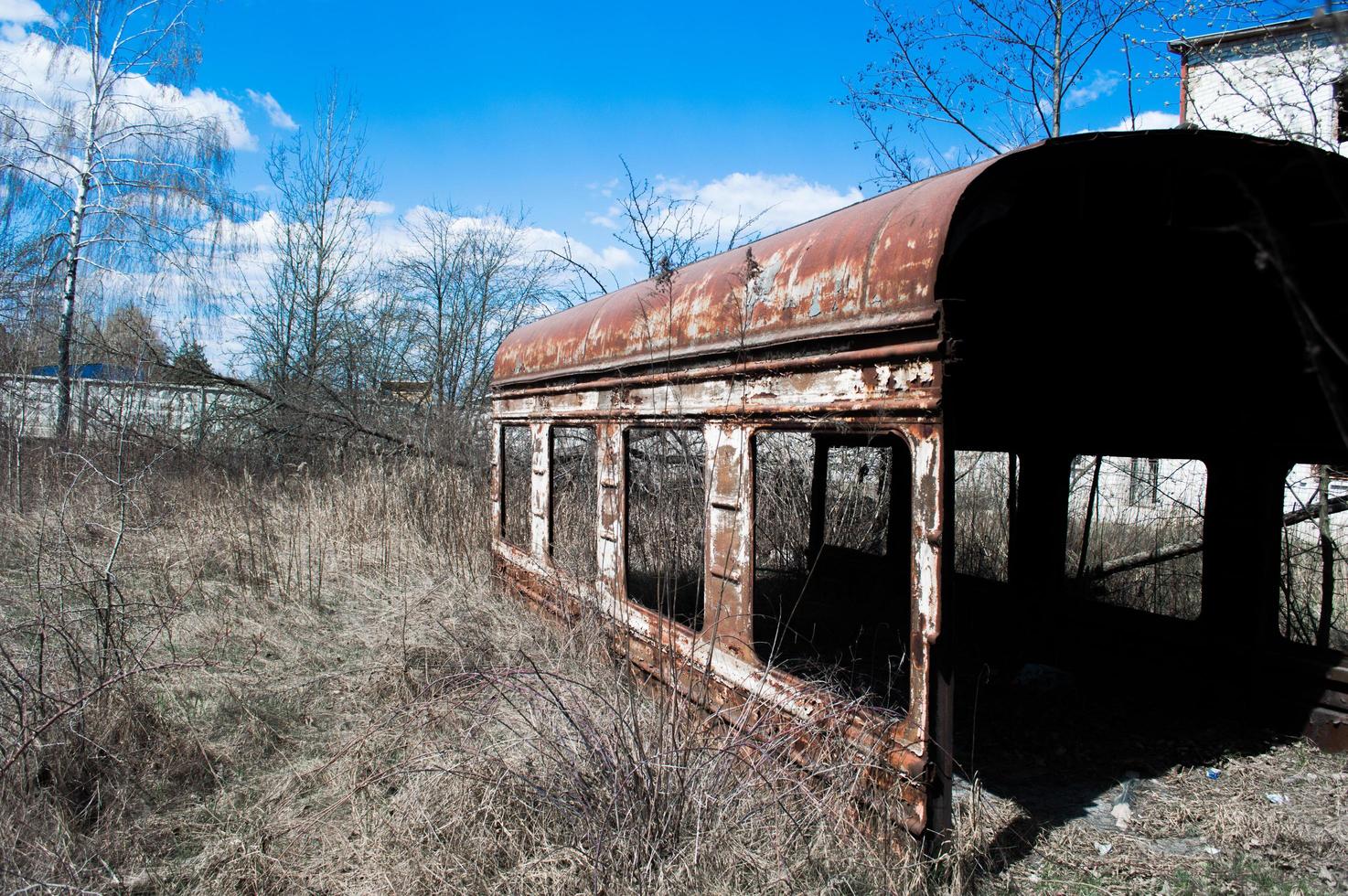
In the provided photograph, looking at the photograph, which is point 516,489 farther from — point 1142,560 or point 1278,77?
point 1278,77

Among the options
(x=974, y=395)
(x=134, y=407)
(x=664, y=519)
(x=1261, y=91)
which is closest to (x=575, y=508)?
(x=664, y=519)

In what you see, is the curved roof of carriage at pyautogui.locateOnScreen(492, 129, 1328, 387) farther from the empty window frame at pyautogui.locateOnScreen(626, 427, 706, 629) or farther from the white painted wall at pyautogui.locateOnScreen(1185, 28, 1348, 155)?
the white painted wall at pyautogui.locateOnScreen(1185, 28, 1348, 155)

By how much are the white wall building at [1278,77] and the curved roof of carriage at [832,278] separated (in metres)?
0.80

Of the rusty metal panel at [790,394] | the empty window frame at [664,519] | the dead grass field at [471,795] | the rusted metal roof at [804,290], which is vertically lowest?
the dead grass field at [471,795]

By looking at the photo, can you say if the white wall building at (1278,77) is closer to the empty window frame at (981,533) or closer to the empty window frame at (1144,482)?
the empty window frame at (1144,482)

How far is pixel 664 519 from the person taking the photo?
543 centimetres

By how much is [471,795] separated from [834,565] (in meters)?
4.89

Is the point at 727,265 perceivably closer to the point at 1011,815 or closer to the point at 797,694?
the point at 797,694

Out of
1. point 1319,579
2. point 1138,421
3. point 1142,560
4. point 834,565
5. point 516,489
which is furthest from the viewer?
point 516,489

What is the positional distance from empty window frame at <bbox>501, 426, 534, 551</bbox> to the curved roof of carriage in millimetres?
2250

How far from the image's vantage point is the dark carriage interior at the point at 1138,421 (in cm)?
321

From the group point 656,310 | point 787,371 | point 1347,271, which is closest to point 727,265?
point 656,310

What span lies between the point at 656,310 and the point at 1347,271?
319 centimetres

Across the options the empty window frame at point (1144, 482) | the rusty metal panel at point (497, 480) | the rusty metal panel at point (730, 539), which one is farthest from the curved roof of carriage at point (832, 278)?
the empty window frame at point (1144, 482)
